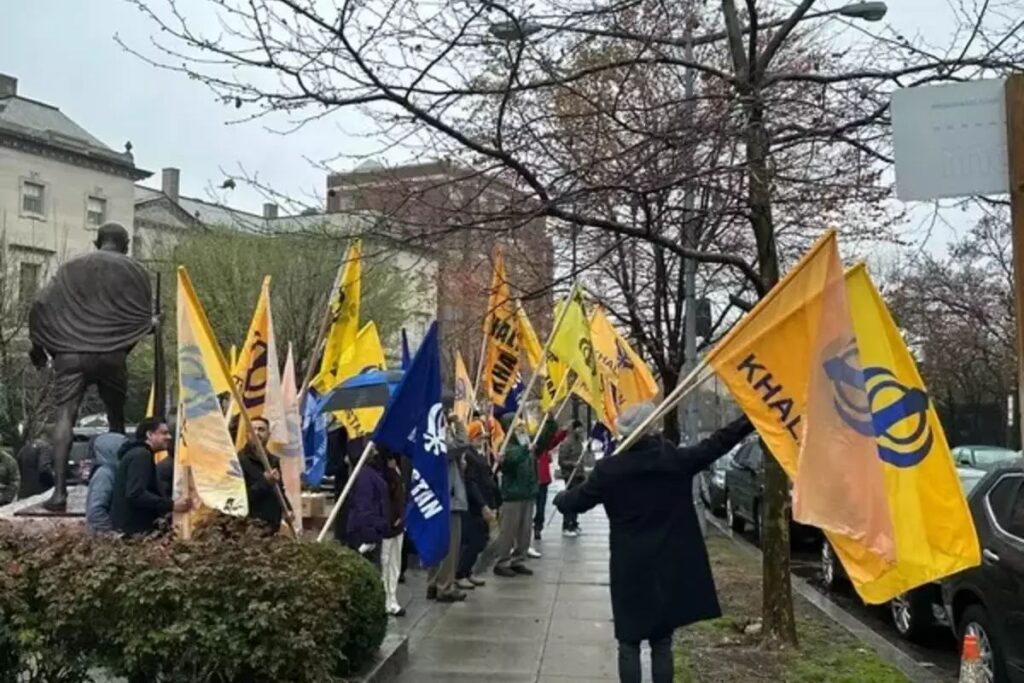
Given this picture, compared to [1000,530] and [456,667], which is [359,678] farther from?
[1000,530]

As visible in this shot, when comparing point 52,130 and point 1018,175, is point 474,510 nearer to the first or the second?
point 1018,175

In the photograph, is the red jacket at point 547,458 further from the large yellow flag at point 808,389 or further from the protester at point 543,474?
the large yellow flag at point 808,389

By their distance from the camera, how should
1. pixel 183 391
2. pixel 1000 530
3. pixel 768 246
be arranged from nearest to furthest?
pixel 183 391, pixel 1000 530, pixel 768 246

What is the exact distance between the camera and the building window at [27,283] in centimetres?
3359

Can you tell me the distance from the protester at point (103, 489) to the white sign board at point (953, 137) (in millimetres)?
6138

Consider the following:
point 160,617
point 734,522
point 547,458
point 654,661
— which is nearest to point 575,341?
point 547,458

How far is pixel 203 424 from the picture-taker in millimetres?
6824

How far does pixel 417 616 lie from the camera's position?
10219 mm

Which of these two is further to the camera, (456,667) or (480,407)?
A: (480,407)

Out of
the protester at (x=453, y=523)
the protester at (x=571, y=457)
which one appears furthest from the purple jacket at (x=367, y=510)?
the protester at (x=571, y=457)

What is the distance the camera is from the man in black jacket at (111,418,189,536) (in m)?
7.67

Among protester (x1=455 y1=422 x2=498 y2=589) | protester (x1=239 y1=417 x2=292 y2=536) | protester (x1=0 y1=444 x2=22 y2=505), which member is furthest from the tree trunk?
protester (x1=0 y1=444 x2=22 y2=505)

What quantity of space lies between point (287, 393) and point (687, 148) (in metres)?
4.27

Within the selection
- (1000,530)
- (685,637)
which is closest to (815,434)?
(1000,530)
